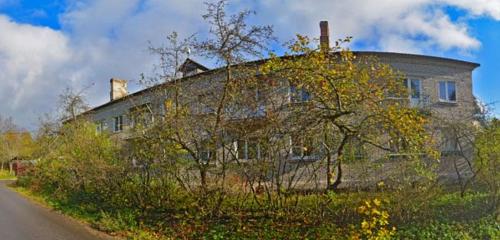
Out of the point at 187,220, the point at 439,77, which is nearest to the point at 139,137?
the point at 187,220

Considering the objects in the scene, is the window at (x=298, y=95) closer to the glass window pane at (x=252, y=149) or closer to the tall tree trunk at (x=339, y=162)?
the tall tree trunk at (x=339, y=162)

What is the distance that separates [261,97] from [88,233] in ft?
19.4

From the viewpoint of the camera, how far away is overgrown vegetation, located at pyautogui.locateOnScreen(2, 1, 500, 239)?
9.80 metres

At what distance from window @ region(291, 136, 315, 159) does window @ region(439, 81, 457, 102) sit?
19927mm

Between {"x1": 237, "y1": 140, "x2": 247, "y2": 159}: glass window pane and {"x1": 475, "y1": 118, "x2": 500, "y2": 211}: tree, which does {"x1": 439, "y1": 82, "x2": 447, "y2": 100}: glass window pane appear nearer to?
{"x1": 475, "y1": 118, "x2": 500, "y2": 211}: tree

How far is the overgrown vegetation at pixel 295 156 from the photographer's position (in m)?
9.80

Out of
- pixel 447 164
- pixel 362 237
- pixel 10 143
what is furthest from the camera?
pixel 10 143

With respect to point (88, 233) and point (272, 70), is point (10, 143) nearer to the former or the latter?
point (88, 233)

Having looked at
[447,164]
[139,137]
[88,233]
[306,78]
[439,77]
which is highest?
[439,77]

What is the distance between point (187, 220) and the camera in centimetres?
1243

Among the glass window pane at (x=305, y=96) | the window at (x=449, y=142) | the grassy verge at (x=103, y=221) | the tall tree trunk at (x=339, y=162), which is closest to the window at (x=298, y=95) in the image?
the glass window pane at (x=305, y=96)

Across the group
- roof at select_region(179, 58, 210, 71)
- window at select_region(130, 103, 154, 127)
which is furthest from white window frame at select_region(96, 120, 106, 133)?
roof at select_region(179, 58, 210, 71)

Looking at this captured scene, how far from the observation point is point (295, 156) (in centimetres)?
1104

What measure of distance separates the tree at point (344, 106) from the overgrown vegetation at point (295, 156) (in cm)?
3
